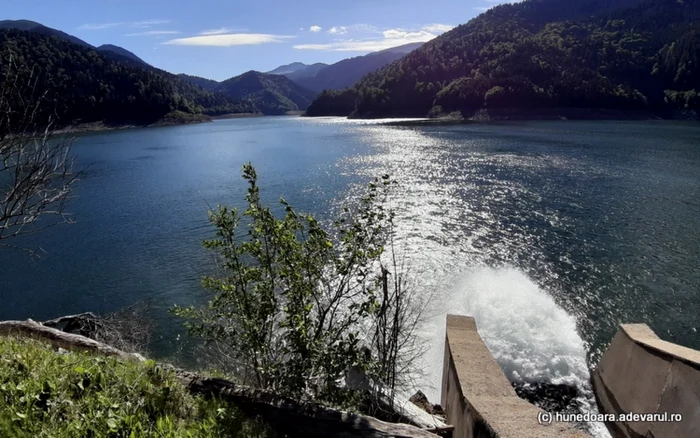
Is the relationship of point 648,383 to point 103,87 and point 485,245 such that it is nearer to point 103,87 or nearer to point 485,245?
point 485,245

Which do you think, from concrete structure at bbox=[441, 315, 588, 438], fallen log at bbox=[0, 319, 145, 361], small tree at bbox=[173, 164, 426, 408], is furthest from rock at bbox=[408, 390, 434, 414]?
fallen log at bbox=[0, 319, 145, 361]

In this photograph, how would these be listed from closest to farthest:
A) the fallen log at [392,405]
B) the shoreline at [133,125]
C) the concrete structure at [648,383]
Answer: the fallen log at [392,405]
the concrete structure at [648,383]
the shoreline at [133,125]

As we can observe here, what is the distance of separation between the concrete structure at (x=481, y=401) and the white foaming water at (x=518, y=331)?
3.98 meters

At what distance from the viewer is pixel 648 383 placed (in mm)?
10219

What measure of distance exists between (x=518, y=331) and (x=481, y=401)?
9940mm

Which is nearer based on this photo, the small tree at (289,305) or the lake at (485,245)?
the small tree at (289,305)

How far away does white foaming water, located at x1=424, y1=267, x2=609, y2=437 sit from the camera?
14.3 m

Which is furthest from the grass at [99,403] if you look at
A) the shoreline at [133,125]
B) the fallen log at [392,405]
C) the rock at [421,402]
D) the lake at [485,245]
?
the shoreline at [133,125]

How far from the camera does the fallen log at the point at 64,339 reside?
872cm

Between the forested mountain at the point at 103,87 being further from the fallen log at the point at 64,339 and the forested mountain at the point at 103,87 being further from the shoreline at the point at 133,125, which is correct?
the fallen log at the point at 64,339

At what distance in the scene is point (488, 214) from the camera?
33031 millimetres

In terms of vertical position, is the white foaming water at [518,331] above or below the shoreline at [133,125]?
below

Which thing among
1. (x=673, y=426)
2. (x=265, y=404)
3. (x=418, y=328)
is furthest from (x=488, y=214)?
(x=265, y=404)

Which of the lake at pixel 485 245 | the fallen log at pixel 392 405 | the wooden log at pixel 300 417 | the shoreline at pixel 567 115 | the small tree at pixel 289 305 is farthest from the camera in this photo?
the shoreline at pixel 567 115
